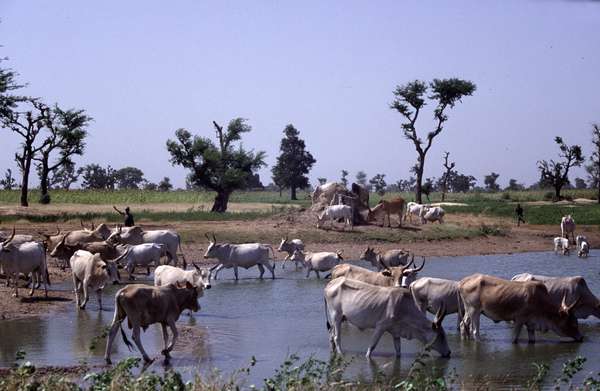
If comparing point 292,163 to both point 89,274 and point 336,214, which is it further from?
point 89,274

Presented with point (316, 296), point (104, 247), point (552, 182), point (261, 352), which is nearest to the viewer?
point (261, 352)

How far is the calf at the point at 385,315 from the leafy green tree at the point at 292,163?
6855 centimetres

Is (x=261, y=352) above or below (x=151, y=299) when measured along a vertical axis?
below

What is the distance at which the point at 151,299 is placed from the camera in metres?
14.3

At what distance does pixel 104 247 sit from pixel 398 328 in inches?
445

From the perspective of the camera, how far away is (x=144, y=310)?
14.2m

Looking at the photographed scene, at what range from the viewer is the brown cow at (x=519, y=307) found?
53.2ft

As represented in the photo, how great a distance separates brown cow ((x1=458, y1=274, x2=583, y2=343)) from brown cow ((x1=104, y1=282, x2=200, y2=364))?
5124mm

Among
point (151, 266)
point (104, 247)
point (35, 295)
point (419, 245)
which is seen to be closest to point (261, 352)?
point (35, 295)

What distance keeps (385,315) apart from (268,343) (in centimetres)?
237

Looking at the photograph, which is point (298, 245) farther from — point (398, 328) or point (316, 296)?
point (398, 328)

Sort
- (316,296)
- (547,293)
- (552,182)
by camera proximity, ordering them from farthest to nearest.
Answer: (552,182) < (316,296) < (547,293)

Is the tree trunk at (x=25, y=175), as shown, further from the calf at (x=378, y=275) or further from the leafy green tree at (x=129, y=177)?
the leafy green tree at (x=129, y=177)

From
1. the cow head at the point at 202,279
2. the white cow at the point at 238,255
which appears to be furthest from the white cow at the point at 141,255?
the cow head at the point at 202,279
